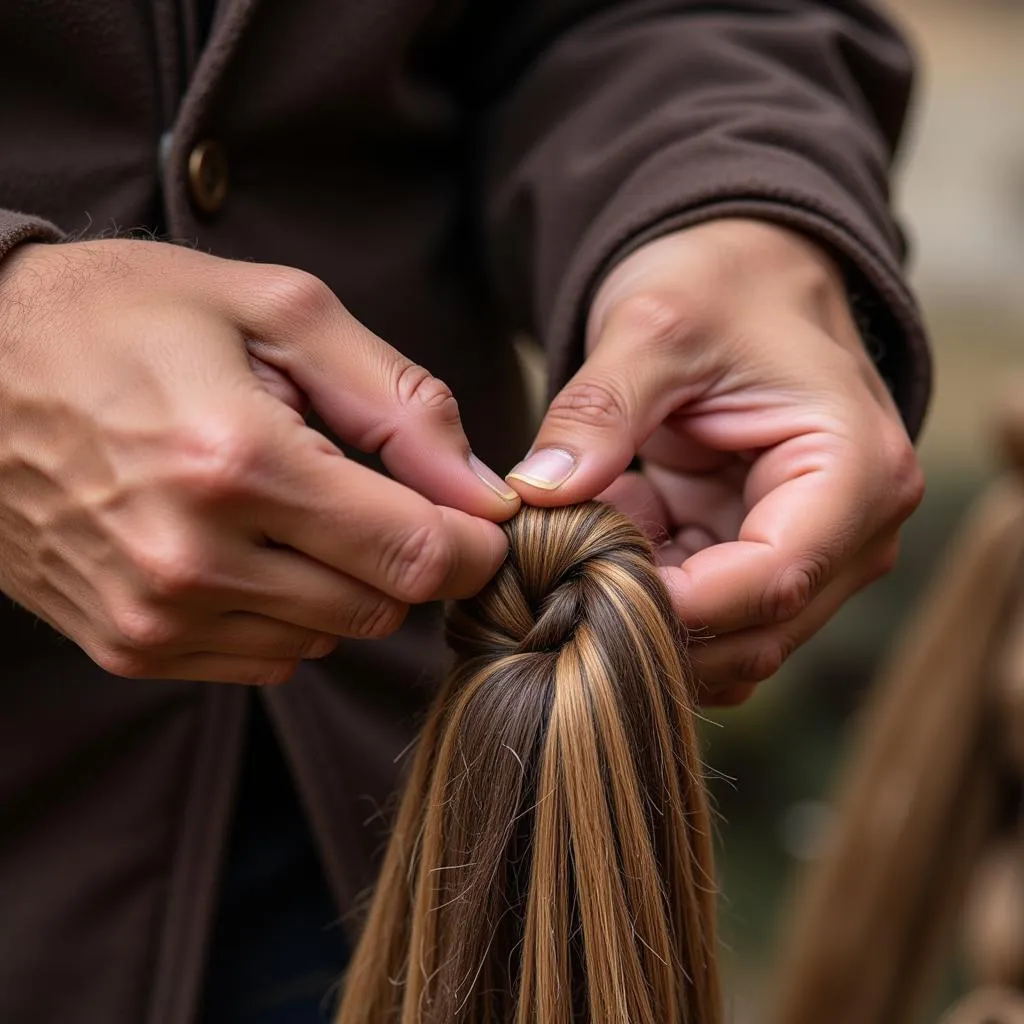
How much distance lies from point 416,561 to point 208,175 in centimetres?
44

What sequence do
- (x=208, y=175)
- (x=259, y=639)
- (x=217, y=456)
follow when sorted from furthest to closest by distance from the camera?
1. (x=208, y=175)
2. (x=259, y=639)
3. (x=217, y=456)

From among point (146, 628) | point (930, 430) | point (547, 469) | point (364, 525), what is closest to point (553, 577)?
point (547, 469)

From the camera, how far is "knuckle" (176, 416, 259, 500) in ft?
2.10

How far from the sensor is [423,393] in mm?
758

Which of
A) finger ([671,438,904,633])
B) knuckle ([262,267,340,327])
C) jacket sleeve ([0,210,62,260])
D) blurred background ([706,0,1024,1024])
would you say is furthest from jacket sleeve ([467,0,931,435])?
blurred background ([706,0,1024,1024])

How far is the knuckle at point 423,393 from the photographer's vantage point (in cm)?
75

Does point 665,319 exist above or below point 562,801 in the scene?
above

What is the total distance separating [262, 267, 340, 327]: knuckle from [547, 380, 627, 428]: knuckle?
0.62ft

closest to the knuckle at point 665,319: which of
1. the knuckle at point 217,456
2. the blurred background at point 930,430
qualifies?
the knuckle at point 217,456

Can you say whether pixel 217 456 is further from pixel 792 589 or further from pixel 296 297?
pixel 792 589

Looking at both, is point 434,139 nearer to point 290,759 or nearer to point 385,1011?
point 290,759

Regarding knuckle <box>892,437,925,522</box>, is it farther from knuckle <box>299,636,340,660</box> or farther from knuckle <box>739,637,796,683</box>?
knuckle <box>299,636,340,660</box>

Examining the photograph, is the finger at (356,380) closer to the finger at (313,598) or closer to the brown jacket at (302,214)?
the finger at (313,598)

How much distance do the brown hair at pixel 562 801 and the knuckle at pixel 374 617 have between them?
0.09 meters
